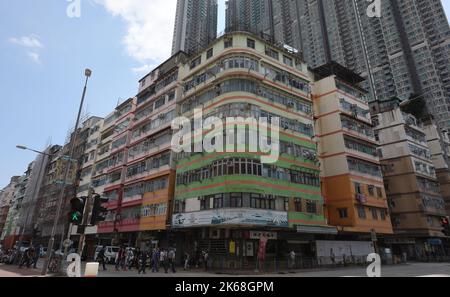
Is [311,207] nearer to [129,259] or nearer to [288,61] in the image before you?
[288,61]

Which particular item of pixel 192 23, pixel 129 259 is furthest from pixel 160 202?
pixel 192 23

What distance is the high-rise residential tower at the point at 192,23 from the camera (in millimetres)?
91375

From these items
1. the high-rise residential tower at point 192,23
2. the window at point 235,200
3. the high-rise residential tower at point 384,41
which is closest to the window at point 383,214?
the window at point 235,200

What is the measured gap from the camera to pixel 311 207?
97.0ft

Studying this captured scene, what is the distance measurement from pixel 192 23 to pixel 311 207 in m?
80.3

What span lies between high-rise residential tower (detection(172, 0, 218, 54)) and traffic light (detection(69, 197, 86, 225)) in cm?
8648

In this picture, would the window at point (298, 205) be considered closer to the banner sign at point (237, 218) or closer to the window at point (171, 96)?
the banner sign at point (237, 218)

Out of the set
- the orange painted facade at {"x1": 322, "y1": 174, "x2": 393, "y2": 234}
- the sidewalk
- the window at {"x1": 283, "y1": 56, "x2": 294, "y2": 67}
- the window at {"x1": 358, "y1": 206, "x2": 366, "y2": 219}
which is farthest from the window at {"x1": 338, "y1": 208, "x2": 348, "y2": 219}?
the sidewalk

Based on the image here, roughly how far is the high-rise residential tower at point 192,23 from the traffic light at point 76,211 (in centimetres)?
8648

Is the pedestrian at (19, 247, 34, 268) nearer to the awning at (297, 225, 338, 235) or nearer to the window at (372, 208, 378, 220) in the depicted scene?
the awning at (297, 225, 338, 235)

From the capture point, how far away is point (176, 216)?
28.5 meters
